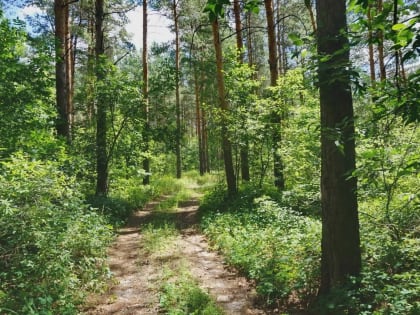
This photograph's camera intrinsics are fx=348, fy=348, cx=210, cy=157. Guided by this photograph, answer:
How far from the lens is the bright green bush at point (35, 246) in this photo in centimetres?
421

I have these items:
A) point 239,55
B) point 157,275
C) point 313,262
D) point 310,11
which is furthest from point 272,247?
point 239,55

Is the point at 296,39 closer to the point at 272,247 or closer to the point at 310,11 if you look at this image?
the point at 272,247

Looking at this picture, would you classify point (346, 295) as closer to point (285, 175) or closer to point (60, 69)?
point (285, 175)

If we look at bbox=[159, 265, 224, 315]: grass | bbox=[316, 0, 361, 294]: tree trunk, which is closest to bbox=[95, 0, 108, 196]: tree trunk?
bbox=[159, 265, 224, 315]: grass

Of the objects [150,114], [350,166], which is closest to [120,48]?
[150,114]

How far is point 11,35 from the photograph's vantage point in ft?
22.8

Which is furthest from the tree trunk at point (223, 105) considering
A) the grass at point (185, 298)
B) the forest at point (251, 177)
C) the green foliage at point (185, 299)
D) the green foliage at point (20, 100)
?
the green foliage at point (185, 299)

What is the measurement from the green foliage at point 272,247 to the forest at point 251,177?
3cm

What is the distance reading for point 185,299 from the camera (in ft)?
16.6

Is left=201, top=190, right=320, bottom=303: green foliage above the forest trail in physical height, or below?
above

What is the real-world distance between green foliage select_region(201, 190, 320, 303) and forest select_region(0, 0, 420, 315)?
32mm

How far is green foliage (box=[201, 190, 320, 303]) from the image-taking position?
5.01 m

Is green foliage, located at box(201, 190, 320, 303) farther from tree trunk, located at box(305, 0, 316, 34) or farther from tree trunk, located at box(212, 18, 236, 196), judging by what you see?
tree trunk, located at box(305, 0, 316, 34)

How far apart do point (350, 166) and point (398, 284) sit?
62.3 inches
